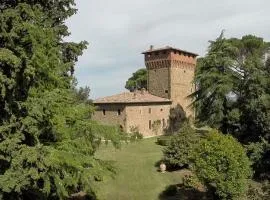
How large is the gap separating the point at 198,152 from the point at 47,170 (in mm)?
10061

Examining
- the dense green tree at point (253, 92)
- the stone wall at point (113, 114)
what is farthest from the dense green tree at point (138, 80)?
the dense green tree at point (253, 92)

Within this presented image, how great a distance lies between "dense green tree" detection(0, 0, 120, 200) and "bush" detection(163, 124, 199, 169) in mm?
13336

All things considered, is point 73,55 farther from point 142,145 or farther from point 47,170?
point 142,145

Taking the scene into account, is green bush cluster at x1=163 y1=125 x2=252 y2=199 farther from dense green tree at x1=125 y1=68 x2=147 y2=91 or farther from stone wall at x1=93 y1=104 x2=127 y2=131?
dense green tree at x1=125 y1=68 x2=147 y2=91

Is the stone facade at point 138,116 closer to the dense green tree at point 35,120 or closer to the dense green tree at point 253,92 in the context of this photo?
the dense green tree at point 253,92

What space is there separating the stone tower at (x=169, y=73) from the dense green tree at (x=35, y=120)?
33982 mm

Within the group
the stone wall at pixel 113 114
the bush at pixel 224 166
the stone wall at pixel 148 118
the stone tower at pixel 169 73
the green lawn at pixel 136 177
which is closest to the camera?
the bush at pixel 224 166

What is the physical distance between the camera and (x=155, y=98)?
48.0 meters

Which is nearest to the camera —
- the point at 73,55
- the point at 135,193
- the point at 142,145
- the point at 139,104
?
the point at 73,55

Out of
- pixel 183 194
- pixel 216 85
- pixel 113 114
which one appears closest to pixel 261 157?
pixel 183 194

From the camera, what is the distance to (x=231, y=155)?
21.5 meters

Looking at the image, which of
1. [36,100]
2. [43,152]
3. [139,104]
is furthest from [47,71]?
[139,104]

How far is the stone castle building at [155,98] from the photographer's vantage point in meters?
43.4

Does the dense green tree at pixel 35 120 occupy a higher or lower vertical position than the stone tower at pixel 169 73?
lower
